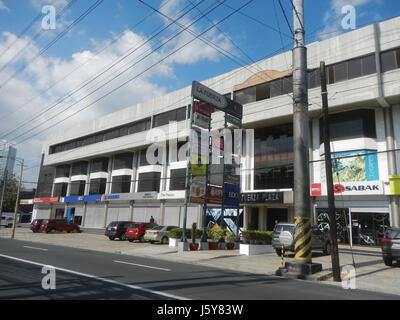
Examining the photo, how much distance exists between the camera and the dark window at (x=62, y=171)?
2172 inches

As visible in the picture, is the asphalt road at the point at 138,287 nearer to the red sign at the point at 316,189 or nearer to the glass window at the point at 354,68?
the red sign at the point at 316,189

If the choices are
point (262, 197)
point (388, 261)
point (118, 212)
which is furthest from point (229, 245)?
point (118, 212)

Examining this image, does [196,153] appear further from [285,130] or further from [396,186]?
[396,186]

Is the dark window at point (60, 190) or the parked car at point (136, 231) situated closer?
the parked car at point (136, 231)

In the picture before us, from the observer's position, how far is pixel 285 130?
29453 millimetres

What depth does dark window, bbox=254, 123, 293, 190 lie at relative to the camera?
93.6 ft

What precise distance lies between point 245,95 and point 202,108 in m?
12.2

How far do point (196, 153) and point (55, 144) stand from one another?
46525 millimetres

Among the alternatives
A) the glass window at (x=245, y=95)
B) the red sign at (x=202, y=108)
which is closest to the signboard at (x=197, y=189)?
the red sign at (x=202, y=108)

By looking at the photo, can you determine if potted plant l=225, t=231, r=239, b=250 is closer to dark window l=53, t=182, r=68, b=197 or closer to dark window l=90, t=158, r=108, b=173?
dark window l=90, t=158, r=108, b=173

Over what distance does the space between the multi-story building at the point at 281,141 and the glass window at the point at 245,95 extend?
0.11m
